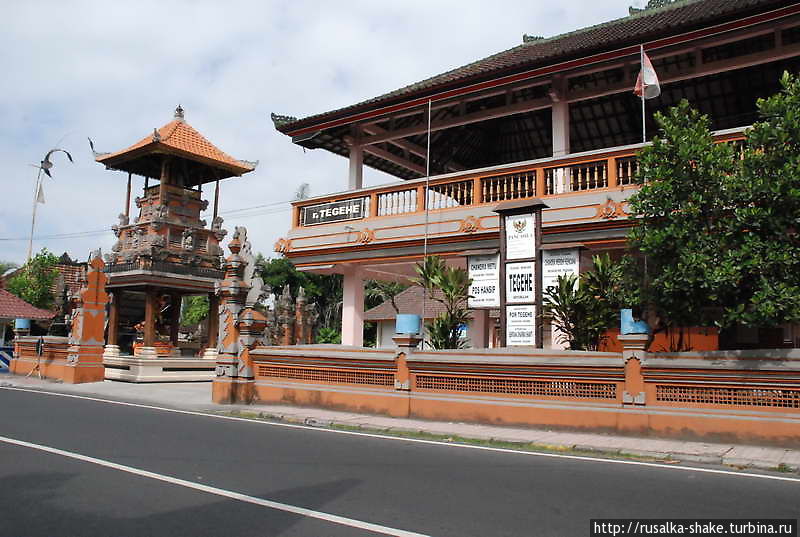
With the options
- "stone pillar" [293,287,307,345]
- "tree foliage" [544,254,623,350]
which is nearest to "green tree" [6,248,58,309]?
"stone pillar" [293,287,307,345]

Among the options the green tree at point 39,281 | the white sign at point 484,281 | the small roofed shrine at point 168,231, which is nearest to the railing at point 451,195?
the white sign at point 484,281

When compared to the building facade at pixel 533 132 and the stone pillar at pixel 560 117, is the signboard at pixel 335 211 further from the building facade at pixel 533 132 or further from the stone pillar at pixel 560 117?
the stone pillar at pixel 560 117

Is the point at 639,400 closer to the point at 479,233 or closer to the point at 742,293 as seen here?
the point at 742,293

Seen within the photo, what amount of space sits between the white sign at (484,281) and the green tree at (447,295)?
0.56 ft

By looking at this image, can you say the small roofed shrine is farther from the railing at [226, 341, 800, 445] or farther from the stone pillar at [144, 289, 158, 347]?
the railing at [226, 341, 800, 445]

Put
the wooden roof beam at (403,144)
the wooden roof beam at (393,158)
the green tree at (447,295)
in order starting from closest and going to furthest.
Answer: the green tree at (447,295) < the wooden roof beam at (403,144) < the wooden roof beam at (393,158)

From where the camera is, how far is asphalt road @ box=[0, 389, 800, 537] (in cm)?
499

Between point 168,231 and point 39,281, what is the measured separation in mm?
12676

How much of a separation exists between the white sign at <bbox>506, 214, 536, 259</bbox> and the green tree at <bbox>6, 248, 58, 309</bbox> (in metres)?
32.9

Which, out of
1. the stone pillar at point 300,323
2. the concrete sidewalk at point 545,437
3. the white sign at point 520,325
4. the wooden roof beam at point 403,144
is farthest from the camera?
the stone pillar at point 300,323

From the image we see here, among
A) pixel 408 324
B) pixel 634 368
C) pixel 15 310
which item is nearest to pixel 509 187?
pixel 408 324

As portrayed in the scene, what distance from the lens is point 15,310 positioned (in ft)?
98.3

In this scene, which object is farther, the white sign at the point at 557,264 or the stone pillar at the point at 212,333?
the stone pillar at the point at 212,333

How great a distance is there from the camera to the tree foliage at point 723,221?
8.41 meters
